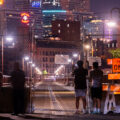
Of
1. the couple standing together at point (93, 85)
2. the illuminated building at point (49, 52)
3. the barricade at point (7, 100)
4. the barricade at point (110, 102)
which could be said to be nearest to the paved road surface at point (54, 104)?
the barricade at point (7, 100)

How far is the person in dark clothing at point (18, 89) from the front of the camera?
50.4ft

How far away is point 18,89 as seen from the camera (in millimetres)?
15430

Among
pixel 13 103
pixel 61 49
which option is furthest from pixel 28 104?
pixel 61 49

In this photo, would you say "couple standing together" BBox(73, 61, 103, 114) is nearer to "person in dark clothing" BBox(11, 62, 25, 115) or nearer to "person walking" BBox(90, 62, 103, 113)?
"person walking" BBox(90, 62, 103, 113)

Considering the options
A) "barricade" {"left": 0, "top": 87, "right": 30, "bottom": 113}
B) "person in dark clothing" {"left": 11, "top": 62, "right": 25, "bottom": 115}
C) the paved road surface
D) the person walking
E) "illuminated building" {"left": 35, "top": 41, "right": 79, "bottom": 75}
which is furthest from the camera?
"illuminated building" {"left": 35, "top": 41, "right": 79, "bottom": 75}

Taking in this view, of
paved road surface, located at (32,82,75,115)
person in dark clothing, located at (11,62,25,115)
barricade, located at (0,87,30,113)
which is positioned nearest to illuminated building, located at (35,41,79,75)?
paved road surface, located at (32,82,75,115)

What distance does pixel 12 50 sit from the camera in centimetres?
14025

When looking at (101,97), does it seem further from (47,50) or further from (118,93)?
(47,50)

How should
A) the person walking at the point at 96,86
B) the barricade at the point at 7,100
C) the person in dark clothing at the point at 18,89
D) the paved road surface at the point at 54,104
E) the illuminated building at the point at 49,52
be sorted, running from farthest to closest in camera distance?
1. the illuminated building at the point at 49,52
2. the paved road surface at the point at 54,104
3. the barricade at the point at 7,100
4. the person walking at the point at 96,86
5. the person in dark clothing at the point at 18,89

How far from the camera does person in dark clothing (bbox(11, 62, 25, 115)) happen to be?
15367mm

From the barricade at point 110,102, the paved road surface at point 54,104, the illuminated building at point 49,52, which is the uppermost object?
the illuminated building at point 49,52

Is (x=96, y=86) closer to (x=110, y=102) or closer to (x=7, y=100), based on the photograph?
(x=110, y=102)

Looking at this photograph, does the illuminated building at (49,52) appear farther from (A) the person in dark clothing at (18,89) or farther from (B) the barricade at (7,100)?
(A) the person in dark clothing at (18,89)

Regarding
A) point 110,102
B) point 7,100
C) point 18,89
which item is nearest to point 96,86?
point 110,102
